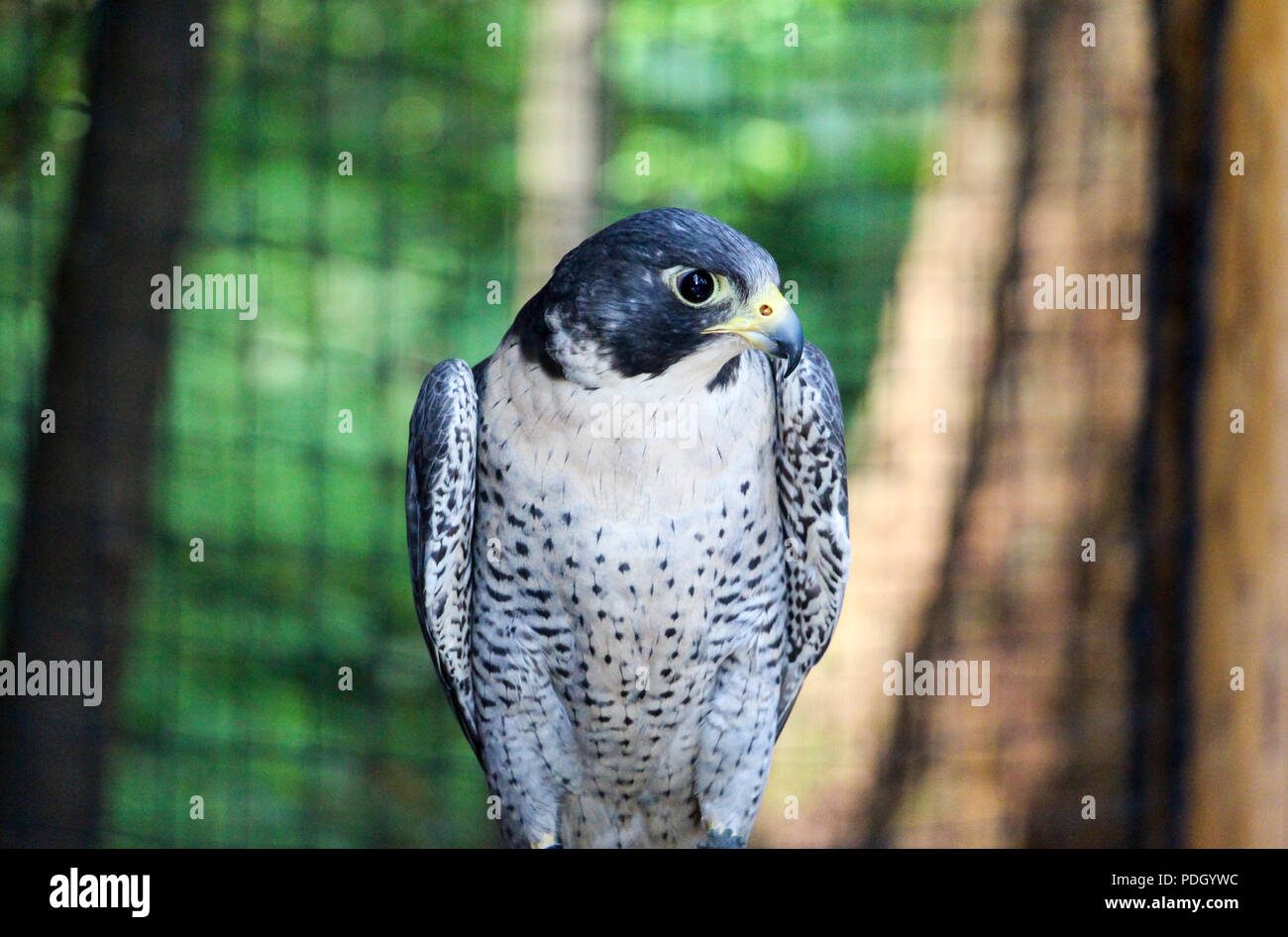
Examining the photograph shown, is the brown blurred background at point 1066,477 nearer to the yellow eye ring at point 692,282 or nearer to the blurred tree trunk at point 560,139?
the blurred tree trunk at point 560,139

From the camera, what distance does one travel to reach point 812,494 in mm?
2506

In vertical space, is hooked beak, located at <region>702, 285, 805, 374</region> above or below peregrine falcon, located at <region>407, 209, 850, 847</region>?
above

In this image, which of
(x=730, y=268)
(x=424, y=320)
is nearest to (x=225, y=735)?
(x=424, y=320)

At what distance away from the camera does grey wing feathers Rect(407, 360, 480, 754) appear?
2.43 metres

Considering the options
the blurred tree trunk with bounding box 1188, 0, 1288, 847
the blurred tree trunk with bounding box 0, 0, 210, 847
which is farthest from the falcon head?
the blurred tree trunk with bounding box 0, 0, 210, 847

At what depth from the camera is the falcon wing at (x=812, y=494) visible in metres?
2.47

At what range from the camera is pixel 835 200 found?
4.46 metres

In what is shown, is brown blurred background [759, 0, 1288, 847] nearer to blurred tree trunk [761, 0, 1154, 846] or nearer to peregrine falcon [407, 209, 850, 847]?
blurred tree trunk [761, 0, 1154, 846]

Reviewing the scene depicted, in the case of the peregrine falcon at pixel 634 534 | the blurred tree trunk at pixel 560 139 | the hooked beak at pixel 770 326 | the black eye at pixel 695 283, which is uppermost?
the blurred tree trunk at pixel 560 139

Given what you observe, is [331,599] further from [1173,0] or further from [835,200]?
[1173,0]

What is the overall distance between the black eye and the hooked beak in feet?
0.23

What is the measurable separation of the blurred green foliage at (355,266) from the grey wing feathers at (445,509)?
181cm

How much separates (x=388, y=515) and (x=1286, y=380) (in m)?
3.04

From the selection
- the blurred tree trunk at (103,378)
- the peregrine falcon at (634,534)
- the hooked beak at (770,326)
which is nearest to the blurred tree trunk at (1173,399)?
the peregrine falcon at (634,534)
